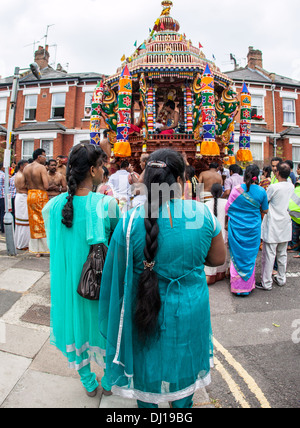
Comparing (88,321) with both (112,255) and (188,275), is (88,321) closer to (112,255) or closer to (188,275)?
(112,255)

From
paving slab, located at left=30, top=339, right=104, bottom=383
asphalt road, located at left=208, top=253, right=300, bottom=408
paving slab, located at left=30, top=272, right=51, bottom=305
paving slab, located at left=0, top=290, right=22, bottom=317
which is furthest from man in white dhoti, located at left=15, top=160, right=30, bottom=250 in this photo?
asphalt road, located at left=208, top=253, right=300, bottom=408

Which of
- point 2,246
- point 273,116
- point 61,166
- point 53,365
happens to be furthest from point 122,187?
point 273,116

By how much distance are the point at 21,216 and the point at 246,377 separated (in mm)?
5456

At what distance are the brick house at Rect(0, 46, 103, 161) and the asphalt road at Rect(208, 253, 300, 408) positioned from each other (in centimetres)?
1555

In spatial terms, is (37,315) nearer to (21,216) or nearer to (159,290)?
(159,290)

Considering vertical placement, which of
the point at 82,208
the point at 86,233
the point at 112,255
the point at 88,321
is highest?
the point at 82,208

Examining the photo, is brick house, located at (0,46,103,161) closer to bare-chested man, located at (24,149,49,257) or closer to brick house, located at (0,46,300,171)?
brick house, located at (0,46,300,171)

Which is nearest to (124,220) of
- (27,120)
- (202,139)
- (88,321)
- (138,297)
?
(138,297)

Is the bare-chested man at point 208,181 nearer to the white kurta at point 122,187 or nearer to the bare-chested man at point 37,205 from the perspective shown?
the white kurta at point 122,187

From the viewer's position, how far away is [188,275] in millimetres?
1670

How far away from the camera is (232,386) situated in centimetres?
253

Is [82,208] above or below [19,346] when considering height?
above

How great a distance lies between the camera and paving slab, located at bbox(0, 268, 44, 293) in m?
4.27

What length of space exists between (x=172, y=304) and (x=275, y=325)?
8.52 feet
